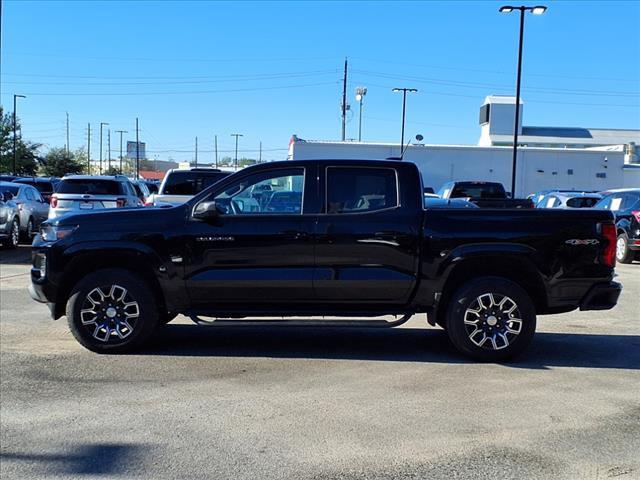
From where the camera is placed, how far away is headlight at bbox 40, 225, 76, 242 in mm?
6199

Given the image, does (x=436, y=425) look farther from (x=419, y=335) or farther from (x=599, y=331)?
(x=599, y=331)

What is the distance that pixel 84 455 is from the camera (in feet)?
13.1

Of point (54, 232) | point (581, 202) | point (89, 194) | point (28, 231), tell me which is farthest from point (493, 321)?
point (28, 231)

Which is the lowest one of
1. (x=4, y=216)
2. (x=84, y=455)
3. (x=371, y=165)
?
(x=84, y=455)

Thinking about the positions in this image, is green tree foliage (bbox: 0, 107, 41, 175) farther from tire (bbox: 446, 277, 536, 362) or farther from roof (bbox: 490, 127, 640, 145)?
tire (bbox: 446, 277, 536, 362)

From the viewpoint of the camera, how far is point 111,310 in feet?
20.4

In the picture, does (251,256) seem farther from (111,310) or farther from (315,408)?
(315,408)

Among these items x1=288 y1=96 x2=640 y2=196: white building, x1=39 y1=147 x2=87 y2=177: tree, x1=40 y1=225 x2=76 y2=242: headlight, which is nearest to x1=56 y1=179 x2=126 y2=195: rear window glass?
x1=40 y1=225 x2=76 y2=242: headlight

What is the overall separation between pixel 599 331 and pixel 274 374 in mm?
4344

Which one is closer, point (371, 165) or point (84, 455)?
point (84, 455)

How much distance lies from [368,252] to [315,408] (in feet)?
5.86

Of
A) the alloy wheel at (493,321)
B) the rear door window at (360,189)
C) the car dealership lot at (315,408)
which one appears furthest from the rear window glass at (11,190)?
the alloy wheel at (493,321)

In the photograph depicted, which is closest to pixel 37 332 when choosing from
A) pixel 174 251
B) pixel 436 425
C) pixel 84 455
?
pixel 174 251

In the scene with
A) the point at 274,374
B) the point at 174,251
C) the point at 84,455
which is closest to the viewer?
the point at 84,455
